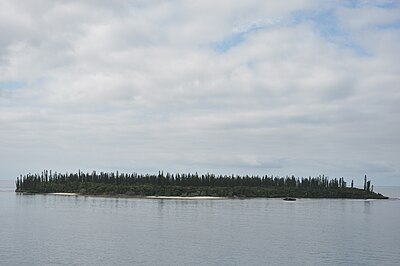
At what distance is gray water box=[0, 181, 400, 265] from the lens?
213 feet

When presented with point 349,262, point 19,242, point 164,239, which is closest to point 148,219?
point 164,239

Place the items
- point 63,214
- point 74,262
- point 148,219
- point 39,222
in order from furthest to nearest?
1. point 63,214
2. point 148,219
3. point 39,222
4. point 74,262

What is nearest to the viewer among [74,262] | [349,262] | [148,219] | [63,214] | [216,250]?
[74,262]

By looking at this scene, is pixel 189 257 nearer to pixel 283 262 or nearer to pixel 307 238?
pixel 283 262

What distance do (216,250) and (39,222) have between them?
153 ft

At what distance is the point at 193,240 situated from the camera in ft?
265

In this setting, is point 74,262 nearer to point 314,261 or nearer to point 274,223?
point 314,261

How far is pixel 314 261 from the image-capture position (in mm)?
65188

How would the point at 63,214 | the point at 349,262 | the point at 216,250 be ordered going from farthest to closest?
the point at 63,214, the point at 216,250, the point at 349,262

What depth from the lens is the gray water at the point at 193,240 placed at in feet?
213

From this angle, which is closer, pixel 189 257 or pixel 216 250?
pixel 189 257

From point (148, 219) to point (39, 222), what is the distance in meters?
21.7

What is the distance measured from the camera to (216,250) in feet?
234

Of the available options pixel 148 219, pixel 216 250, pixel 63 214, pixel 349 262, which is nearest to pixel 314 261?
pixel 349 262
